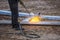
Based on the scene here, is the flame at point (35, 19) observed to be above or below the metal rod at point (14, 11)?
below

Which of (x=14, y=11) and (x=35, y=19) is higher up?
(x=14, y=11)

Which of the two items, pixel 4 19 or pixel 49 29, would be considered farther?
pixel 4 19

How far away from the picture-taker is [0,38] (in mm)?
3172

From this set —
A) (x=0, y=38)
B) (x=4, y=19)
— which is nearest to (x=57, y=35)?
(x=0, y=38)

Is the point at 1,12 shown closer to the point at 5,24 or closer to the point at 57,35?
the point at 5,24

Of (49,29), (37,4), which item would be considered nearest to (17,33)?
(49,29)

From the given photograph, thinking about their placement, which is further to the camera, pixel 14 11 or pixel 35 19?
pixel 35 19

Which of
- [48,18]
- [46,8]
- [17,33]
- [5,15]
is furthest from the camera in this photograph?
[46,8]

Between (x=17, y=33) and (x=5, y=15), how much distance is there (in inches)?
45.1

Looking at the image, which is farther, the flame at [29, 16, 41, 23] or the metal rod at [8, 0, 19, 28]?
the flame at [29, 16, 41, 23]

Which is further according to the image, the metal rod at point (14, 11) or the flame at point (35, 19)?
the flame at point (35, 19)

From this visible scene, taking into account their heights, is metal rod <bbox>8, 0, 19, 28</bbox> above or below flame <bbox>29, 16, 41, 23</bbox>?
above

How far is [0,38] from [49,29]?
3.40 feet

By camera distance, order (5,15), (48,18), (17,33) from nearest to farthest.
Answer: (17,33), (48,18), (5,15)
